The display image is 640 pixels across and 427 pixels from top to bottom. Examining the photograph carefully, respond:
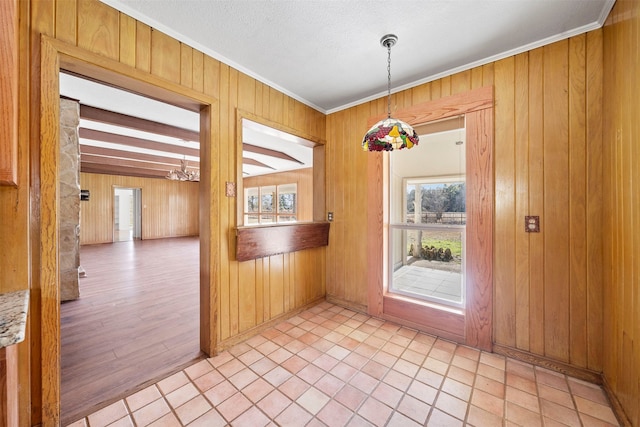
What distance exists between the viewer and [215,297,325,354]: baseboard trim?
2.19 meters

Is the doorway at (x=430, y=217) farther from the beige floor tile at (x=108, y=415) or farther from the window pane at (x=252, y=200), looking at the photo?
the window pane at (x=252, y=200)

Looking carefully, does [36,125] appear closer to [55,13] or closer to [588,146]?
[55,13]

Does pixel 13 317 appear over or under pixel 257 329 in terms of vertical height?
over

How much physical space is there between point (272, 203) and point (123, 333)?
6.38 metres

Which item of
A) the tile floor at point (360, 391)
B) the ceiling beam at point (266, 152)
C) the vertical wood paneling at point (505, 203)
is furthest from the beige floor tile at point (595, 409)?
the ceiling beam at point (266, 152)

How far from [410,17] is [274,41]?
3.41 feet

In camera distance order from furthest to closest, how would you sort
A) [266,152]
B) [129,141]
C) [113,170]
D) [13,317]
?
[113,170] < [266,152] < [129,141] < [13,317]

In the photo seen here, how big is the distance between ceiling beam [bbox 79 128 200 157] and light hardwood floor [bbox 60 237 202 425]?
8.24 feet

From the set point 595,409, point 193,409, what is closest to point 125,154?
point 193,409

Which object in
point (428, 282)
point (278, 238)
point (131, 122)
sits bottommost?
point (428, 282)

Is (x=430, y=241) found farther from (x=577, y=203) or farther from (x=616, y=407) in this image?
(x=616, y=407)

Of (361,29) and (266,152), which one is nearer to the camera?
(361,29)

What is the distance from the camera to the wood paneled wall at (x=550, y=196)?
5.83 ft

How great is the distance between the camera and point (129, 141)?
4801mm
